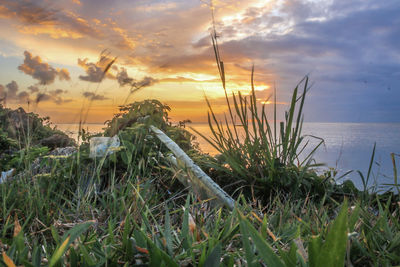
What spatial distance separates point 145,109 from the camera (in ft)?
12.5

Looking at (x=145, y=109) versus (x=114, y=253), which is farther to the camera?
(x=145, y=109)

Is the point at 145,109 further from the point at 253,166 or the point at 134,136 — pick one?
the point at 253,166

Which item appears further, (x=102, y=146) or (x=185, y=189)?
(x=102, y=146)

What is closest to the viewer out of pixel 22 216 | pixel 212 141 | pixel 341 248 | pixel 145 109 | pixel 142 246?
pixel 341 248

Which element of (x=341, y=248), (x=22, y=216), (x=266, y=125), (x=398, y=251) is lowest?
(x=22, y=216)

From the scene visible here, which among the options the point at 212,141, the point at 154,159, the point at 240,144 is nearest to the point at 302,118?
the point at 240,144

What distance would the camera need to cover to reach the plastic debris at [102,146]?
2.96 m

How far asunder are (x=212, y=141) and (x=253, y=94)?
23.7 inches

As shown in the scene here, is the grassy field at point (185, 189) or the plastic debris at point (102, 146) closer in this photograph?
the grassy field at point (185, 189)

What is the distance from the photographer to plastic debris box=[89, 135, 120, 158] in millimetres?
2961

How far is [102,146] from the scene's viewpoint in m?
3.05

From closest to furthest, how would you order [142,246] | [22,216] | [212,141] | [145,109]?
[142,246] < [22,216] < [212,141] < [145,109]

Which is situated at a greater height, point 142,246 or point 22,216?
point 142,246

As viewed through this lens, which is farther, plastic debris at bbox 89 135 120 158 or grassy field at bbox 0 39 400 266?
plastic debris at bbox 89 135 120 158
